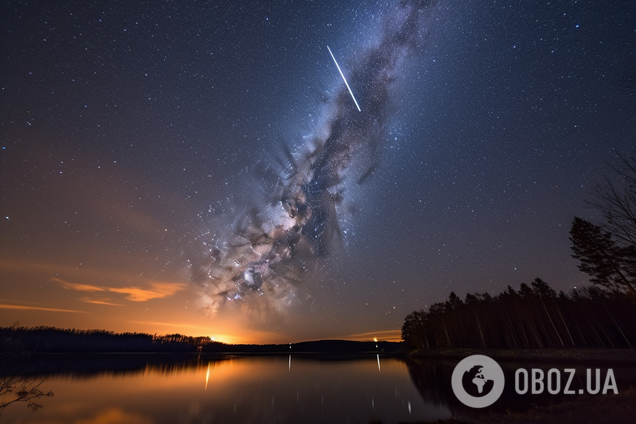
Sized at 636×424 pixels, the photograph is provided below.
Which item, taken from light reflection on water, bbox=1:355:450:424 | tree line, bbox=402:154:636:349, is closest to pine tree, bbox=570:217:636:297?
tree line, bbox=402:154:636:349

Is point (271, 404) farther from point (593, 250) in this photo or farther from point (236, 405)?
point (593, 250)

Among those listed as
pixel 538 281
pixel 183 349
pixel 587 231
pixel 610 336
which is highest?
pixel 587 231

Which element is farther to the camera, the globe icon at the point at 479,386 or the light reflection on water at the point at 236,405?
the globe icon at the point at 479,386

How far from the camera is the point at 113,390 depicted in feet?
116

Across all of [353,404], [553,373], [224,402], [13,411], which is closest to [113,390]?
[13,411]

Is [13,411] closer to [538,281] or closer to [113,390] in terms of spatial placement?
[113,390]

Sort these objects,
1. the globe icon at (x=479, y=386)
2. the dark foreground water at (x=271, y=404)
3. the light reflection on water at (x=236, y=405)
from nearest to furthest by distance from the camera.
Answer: the dark foreground water at (x=271, y=404) < the light reflection on water at (x=236, y=405) < the globe icon at (x=479, y=386)

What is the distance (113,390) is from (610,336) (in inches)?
3320

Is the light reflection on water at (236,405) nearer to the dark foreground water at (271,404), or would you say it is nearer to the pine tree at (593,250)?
the dark foreground water at (271,404)

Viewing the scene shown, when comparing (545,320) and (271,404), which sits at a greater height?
(545,320)

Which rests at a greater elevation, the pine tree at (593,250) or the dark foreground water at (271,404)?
the pine tree at (593,250)

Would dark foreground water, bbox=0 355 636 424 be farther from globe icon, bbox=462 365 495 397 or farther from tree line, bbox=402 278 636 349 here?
tree line, bbox=402 278 636 349

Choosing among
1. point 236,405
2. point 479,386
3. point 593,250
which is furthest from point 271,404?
point 593,250

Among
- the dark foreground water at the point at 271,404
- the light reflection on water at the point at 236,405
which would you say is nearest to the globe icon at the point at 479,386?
→ the dark foreground water at the point at 271,404
